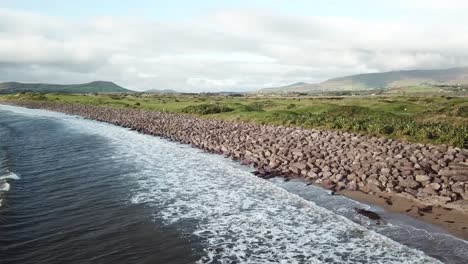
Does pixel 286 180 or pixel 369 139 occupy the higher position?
pixel 369 139

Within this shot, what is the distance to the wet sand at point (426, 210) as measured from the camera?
15.1 metres

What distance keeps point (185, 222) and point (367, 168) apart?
453 inches

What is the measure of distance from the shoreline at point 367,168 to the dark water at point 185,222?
1.55 metres

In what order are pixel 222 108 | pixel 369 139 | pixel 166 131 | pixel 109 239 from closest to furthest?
1. pixel 109 239
2. pixel 369 139
3. pixel 166 131
4. pixel 222 108

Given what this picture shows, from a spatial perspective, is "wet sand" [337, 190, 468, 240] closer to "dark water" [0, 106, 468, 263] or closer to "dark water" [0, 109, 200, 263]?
"dark water" [0, 106, 468, 263]

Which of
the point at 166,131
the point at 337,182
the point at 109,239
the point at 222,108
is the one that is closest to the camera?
the point at 109,239

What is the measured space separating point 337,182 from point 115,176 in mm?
12720

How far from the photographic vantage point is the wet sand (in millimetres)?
15124

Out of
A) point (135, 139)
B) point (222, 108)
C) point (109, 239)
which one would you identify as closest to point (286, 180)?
point (109, 239)

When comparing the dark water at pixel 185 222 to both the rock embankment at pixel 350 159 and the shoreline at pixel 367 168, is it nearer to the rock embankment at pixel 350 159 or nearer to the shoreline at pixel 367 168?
the shoreline at pixel 367 168

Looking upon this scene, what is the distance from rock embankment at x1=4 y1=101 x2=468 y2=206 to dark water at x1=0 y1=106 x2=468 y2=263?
8.17ft

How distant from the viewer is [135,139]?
146ft

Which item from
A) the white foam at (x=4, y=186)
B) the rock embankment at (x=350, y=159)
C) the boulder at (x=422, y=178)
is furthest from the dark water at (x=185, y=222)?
the boulder at (x=422, y=178)

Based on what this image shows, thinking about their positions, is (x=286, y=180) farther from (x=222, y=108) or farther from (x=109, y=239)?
(x=222, y=108)
